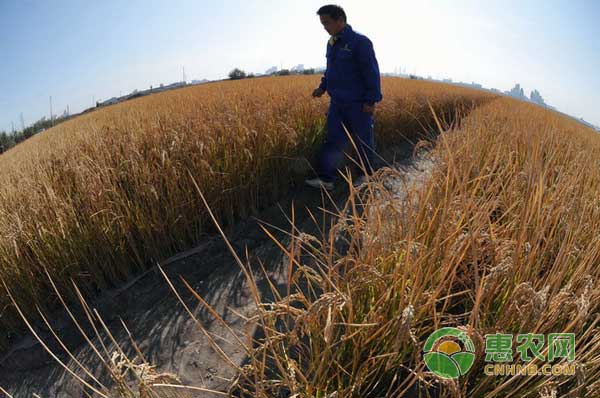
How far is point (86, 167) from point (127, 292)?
35.9 inches

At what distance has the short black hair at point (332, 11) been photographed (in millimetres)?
2434

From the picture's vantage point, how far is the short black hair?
7.98 ft

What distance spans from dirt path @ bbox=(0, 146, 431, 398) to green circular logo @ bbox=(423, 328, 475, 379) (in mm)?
609

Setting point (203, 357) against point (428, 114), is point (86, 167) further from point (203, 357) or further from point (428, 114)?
point (428, 114)

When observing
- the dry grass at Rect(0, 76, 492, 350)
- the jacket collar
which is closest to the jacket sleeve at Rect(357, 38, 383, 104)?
the jacket collar


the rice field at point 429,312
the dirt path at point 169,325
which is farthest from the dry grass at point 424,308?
the dirt path at point 169,325

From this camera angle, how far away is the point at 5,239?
5.66ft

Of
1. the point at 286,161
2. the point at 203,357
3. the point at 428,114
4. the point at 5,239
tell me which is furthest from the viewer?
the point at 428,114

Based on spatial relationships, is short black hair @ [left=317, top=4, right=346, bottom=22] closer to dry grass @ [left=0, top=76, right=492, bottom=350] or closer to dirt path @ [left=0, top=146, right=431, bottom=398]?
dry grass @ [left=0, top=76, right=492, bottom=350]

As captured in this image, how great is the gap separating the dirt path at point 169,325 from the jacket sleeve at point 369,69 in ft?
3.51

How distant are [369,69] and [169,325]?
7.69 ft

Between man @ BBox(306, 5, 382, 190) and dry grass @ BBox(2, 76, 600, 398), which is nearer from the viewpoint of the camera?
dry grass @ BBox(2, 76, 600, 398)

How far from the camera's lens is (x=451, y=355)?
797mm

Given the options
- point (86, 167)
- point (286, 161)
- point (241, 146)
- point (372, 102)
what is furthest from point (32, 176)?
point (372, 102)
